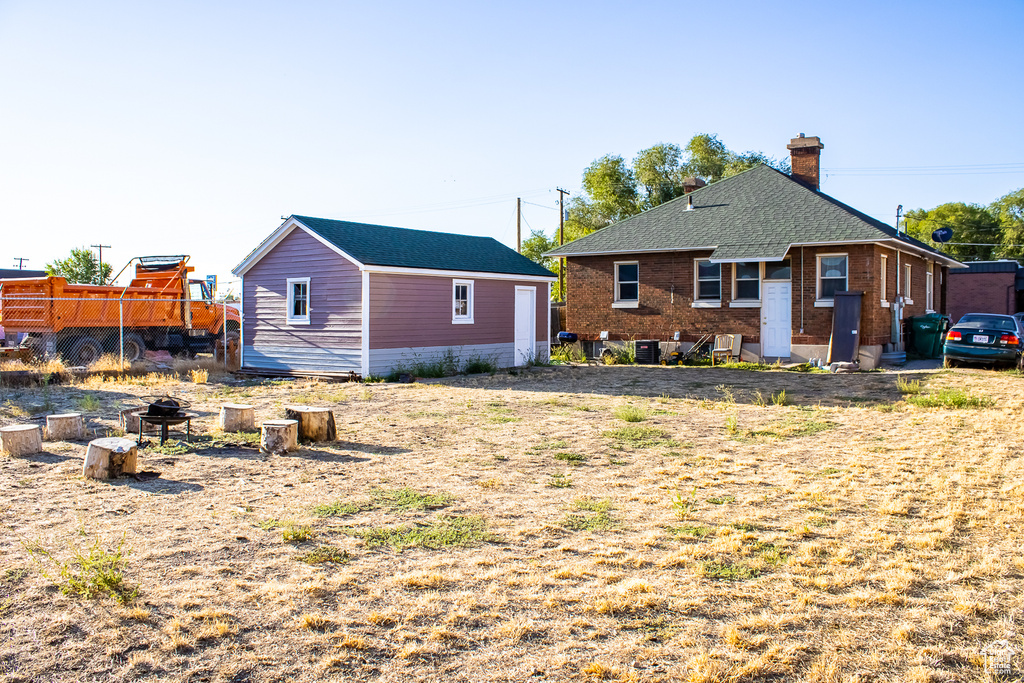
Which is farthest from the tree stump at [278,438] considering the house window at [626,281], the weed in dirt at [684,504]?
the house window at [626,281]

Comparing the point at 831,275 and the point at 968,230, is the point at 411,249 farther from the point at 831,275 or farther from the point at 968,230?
the point at 968,230

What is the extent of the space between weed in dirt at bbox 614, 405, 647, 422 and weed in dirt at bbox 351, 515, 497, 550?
5.73 meters

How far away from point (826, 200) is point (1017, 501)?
18.8 metres

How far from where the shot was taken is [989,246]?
5922 centimetres

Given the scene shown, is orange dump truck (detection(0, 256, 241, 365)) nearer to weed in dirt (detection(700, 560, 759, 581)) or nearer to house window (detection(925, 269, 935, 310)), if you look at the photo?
weed in dirt (detection(700, 560, 759, 581))

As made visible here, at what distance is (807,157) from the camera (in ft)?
87.5

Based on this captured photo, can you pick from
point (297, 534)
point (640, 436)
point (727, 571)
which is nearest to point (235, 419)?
point (297, 534)

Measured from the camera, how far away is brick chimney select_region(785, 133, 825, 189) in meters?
26.3

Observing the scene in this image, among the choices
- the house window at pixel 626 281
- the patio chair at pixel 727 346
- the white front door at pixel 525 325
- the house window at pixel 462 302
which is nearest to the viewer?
the house window at pixel 462 302

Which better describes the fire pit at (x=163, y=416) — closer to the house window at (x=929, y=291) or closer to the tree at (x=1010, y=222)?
the house window at (x=929, y=291)

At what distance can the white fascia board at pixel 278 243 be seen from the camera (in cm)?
1867

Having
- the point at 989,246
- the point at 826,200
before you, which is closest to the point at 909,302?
the point at 826,200

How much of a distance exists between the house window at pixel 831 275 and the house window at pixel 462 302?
9.82 metres

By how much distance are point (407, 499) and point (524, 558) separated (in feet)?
6.17
